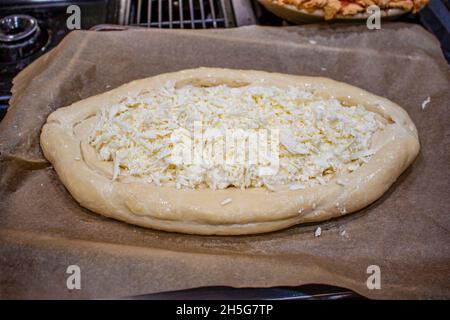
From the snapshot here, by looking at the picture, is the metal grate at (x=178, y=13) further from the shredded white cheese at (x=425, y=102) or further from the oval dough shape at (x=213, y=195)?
the shredded white cheese at (x=425, y=102)

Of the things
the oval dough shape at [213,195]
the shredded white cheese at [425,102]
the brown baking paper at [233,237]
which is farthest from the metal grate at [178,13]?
the shredded white cheese at [425,102]

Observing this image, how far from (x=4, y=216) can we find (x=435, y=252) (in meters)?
1.84

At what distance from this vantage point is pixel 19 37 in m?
2.75

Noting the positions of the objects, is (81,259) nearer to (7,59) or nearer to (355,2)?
(7,59)

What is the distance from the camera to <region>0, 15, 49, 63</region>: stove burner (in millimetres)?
2734

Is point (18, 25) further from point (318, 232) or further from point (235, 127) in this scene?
point (318, 232)

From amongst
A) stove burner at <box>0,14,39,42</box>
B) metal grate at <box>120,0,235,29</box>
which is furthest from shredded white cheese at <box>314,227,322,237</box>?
stove burner at <box>0,14,39,42</box>

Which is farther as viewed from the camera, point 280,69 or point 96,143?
point 280,69

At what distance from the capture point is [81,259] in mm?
1636

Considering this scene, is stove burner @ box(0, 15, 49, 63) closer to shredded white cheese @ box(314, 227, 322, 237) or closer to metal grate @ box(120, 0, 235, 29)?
metal grate @ box(120, 0, 235, 29)

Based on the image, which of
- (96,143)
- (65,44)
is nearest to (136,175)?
(96,143)

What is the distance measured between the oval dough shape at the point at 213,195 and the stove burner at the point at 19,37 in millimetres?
844

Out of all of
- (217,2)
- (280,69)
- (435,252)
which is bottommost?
(435,252)

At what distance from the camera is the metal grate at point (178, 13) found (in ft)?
9.66
